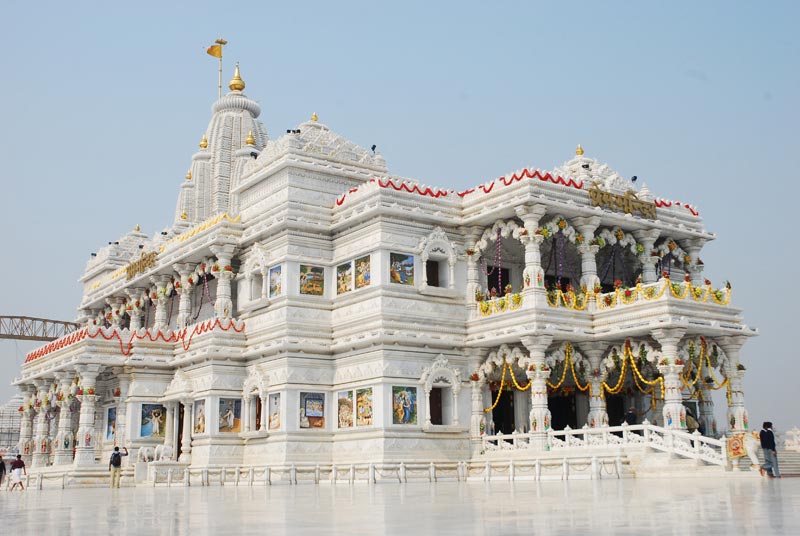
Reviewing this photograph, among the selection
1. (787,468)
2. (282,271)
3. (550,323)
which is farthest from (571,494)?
(282,271)

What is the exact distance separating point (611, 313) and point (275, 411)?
1195cm

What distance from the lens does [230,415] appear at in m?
34.0

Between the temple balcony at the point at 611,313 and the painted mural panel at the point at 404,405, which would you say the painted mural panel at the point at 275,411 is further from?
the temple balcony at the point at 611,313

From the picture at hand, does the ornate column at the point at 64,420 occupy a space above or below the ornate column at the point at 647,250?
below

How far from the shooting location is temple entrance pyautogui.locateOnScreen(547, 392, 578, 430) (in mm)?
33750

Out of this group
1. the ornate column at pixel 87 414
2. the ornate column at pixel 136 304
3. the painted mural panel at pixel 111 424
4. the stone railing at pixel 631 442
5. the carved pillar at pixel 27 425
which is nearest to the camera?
the stone railing at pixel 631 442

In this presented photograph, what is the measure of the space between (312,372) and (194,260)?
9425mm

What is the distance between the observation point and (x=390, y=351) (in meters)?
30.8

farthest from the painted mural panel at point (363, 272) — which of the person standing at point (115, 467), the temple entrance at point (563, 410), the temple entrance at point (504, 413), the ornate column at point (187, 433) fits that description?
the person standing at point (115, 467)

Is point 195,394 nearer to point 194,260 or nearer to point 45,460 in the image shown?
point 194,260

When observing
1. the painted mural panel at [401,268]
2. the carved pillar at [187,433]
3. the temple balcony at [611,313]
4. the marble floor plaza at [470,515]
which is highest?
the painted mural panel at [401,268]

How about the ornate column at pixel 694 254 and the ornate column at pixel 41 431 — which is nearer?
the ornate column at pixel 694 254

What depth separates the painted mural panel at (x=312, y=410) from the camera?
31844 millimetres

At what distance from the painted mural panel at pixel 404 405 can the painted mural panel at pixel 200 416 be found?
25.7ft
